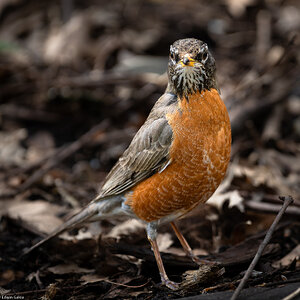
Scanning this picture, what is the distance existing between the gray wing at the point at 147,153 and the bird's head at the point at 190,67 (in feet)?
0.60

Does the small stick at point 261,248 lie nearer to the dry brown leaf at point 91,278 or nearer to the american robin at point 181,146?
the american robin at point 181,146

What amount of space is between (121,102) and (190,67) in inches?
163

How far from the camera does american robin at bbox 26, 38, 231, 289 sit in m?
3.97

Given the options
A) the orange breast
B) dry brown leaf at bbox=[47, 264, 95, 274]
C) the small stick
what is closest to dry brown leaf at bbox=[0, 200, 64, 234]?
dry brown leaf at bbox=[47, 264, 95, 274]

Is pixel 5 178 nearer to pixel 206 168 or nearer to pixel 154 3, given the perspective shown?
pixel 206 168

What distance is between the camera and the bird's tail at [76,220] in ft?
15.4

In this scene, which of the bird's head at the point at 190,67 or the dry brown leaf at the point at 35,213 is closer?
the bird's head at the point at 190,67

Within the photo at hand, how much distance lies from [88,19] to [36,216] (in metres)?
5.53

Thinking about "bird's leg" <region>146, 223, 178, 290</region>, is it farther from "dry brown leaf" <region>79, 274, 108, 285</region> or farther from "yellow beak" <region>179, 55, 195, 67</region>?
"yellow beak" <region>179, 55, 195, 67</region>

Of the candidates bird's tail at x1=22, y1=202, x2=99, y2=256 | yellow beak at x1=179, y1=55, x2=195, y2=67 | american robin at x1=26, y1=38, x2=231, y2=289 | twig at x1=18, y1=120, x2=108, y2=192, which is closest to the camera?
yellow beak at x1=179, y1=55, x2=195, y2=67

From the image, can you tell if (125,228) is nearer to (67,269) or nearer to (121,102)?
(67,269)

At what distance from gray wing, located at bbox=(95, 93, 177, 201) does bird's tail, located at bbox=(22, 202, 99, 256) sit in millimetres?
186

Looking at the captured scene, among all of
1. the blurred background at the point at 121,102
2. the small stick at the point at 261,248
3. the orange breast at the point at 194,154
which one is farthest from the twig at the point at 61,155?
the small stick at the point at 261,248

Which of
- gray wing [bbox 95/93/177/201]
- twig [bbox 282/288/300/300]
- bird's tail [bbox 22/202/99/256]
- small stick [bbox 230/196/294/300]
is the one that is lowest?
bird's tail [bbox 22/202/99/256]
